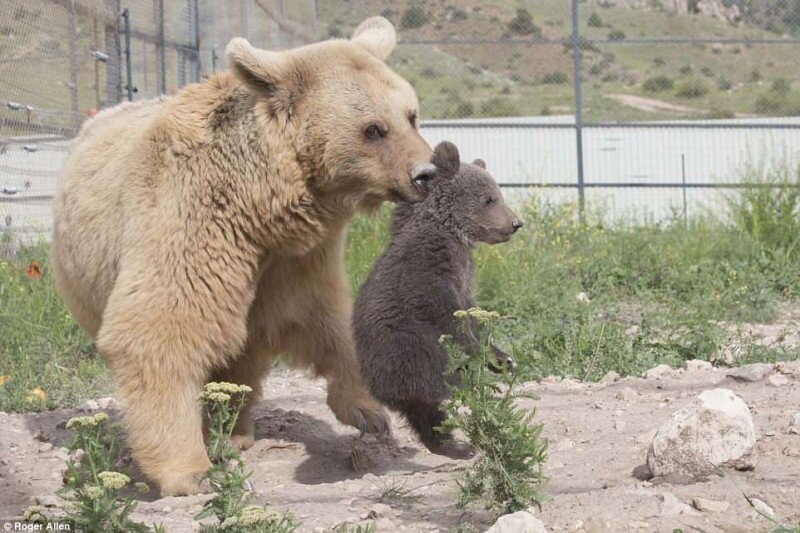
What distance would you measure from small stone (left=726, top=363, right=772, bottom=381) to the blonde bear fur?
88.6 inches

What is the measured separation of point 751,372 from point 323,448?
2.30 metres

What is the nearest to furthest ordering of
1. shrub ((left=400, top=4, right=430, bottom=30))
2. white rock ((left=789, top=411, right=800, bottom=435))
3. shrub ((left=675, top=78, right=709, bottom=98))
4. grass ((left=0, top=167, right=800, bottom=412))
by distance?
white rock ((left=789, top=411, right=800, bottom=435)) < grass ((left=0, top=167, right=800, bottom=412)) < shrub ((left=400, top=4, right=430, bottom=30)) < shrub ((left=675, top=78, right=709, bottom=98))

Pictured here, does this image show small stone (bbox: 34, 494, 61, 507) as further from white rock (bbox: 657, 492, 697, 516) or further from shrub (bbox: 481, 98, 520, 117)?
shrub (bbox: 481, 98, 520, 117)

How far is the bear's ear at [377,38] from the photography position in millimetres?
5438

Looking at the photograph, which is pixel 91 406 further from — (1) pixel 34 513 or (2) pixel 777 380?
(2) pixel 777 380

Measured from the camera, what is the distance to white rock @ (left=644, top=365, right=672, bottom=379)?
6363 mm

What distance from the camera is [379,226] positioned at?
32.6 ft

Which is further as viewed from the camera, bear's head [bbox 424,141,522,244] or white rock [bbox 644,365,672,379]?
white rock [bbox 644,365,672,379]

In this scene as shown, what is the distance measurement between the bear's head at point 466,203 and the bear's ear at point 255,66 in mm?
1359

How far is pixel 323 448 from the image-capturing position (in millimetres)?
6184

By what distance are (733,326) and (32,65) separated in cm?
572

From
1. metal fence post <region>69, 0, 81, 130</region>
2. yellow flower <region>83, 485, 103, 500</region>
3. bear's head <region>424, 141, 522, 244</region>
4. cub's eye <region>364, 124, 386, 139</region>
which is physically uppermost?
→ metal fence post <region>69, 0, 81, 130</region>

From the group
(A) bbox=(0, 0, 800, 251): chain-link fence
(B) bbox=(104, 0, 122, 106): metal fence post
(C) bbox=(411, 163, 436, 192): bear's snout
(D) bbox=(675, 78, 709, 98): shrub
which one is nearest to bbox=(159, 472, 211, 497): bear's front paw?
(C) bbox=(411, 163, 436, 192): bear's snout

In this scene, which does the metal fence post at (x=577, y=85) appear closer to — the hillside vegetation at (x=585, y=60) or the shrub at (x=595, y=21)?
the hillside vegetation at (x=585, y=60)
